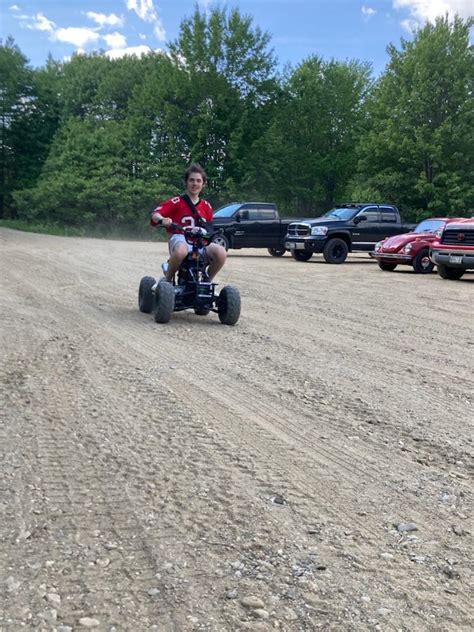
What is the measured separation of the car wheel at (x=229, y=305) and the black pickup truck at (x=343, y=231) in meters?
12.5

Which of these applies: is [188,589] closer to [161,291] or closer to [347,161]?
[161,291]

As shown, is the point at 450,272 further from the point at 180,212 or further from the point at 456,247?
the point at 180,212

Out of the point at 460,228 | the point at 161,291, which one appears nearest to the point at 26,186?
the point at 460,228

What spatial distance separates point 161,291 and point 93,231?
31985mm

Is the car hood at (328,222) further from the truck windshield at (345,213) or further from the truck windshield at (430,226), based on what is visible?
the truck windshield at (430,226)

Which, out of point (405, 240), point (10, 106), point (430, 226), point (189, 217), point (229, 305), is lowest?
point (229, 305)

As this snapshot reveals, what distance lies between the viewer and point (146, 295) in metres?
8.59

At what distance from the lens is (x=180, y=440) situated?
3885mm

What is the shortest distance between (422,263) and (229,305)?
36.3ft

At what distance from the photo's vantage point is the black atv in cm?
773

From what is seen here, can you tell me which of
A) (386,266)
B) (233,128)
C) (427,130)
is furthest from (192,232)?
(233,128)

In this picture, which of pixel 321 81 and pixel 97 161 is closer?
pixel 97 161

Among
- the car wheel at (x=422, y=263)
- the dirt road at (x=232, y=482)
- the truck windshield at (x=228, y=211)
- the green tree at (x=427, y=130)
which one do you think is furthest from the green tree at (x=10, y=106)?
the dirt road at (x=232, y=482)

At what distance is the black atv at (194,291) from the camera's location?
773 centimetres
